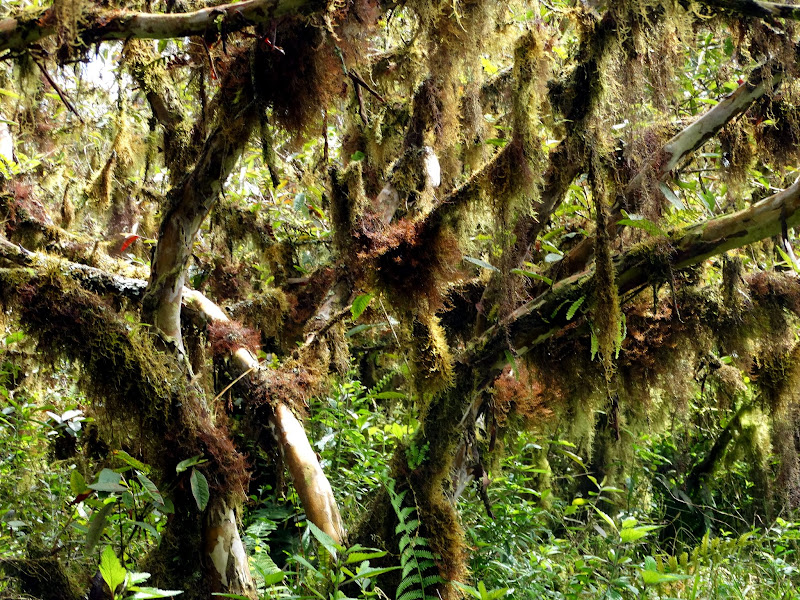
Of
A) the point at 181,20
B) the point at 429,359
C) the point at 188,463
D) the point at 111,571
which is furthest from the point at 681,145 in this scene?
the point at 111,571

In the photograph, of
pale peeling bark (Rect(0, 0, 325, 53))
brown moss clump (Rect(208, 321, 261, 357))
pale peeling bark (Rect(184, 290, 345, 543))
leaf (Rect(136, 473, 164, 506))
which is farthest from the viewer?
brown moss clump (Rect(208, 321, 261, 357))

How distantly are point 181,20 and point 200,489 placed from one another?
1784 millimetres

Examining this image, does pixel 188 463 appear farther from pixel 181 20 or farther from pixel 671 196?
pixel 671 196

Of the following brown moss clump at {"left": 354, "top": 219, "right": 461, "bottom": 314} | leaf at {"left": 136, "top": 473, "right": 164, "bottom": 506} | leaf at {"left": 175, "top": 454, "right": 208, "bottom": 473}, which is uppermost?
brown moss clump at {"left": 354, "top": 219, "right": 461, "bottom": 314}

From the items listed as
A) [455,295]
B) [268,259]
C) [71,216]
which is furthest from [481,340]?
[71,216]

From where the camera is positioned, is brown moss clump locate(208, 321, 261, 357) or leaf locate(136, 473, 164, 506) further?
brown moss clump locate(208, 321, 261, 357)

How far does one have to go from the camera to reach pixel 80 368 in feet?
8.36

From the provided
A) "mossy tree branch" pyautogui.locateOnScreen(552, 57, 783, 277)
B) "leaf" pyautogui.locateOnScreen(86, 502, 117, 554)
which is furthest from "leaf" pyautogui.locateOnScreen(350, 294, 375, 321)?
"leaf" pyautogui.locateOnScreen(86, 502, 117, 554)

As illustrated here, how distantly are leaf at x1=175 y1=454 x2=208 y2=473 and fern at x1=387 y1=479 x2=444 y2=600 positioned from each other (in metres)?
0.85

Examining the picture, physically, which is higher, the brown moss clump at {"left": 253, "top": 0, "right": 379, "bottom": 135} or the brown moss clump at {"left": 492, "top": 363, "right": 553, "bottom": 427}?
the brown moss clump at {"left": 253, "top": 0, "right": 379, "bottom": 135}

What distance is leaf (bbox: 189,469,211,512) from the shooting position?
245cm

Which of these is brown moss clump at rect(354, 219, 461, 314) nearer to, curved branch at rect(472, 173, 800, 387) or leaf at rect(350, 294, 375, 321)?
leaf at rect(350, 294, 375, 321)

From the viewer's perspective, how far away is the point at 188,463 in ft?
8.20

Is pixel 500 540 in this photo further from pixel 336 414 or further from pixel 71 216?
pixel 71 216
